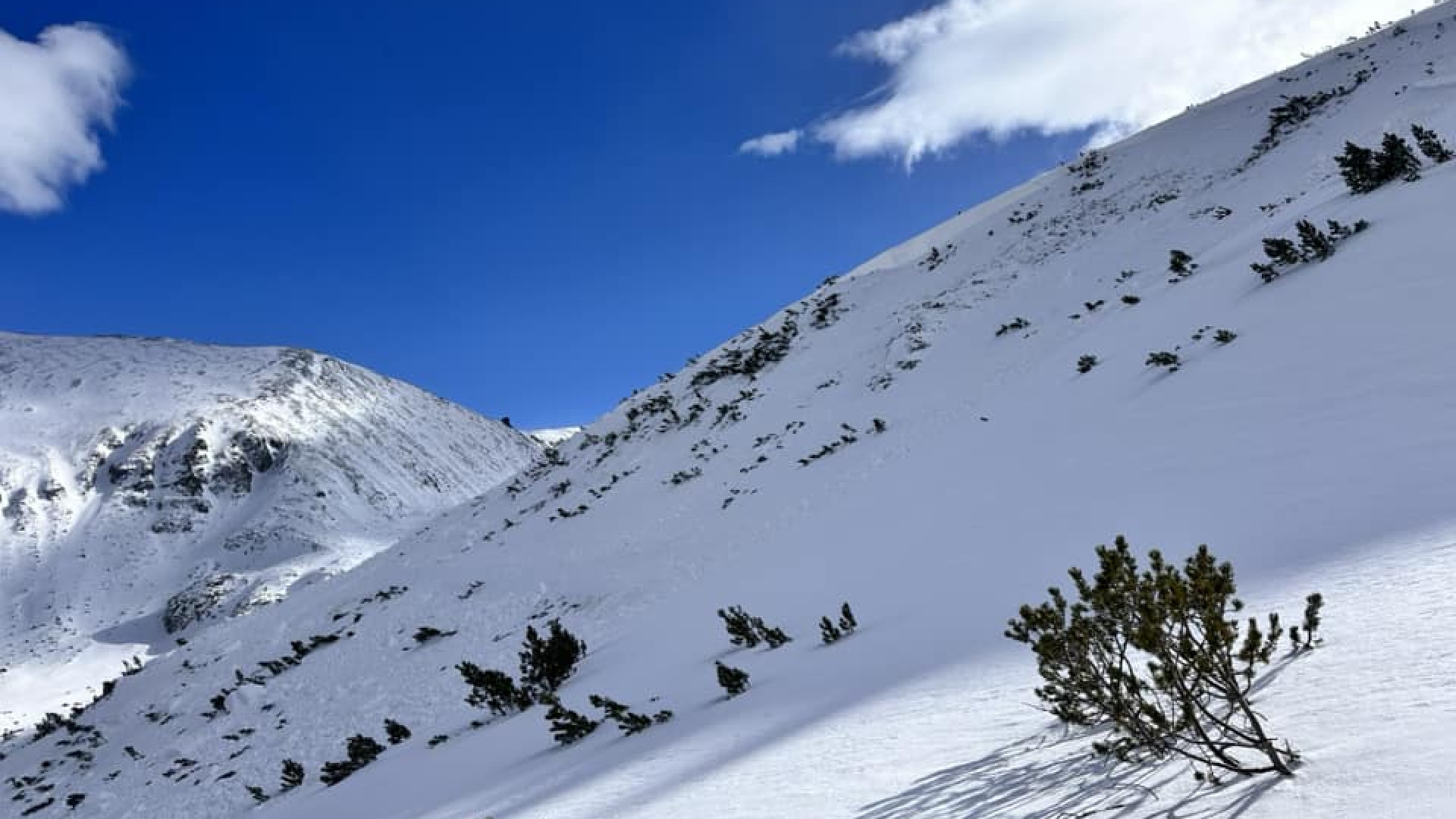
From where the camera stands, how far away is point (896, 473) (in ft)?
42.5

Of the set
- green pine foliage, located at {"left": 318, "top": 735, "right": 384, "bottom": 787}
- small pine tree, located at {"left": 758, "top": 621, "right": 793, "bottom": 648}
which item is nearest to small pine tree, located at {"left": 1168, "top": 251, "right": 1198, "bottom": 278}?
small pine tree, located at {"left": 758, "top": 621, "right": 793, "bottom": 648}

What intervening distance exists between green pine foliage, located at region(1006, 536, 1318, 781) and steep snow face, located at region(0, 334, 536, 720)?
126ft

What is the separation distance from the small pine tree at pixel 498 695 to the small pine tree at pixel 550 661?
0.22 metres

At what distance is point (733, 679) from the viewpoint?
650 cm

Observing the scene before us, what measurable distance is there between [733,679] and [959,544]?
3.01 metres

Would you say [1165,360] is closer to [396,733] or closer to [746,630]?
[746,630]

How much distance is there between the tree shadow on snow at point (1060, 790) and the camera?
92.2 inches

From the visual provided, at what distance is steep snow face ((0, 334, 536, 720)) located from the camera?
39219 millimetres

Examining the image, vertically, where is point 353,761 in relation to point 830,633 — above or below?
below

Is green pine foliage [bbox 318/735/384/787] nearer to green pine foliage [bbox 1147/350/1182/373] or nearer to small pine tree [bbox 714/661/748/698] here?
small pine tree [bbox 714/661/748/698]

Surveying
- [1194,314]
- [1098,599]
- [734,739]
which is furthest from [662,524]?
[1098,599]

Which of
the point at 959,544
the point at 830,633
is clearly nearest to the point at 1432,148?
the point at 959,544

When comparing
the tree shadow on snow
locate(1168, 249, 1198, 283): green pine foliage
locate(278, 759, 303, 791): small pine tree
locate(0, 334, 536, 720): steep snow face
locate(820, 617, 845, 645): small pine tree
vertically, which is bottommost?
locate(278, 759, 303, 791): small pine tree

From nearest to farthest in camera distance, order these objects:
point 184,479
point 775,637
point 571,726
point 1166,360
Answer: point 571,726, point 775,637, point 1166,360, point 184,479
